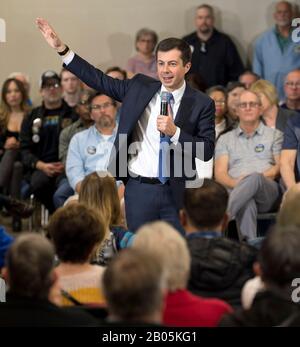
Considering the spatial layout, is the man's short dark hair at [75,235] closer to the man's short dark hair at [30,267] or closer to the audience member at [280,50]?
the man's short dark hair at [30,267]

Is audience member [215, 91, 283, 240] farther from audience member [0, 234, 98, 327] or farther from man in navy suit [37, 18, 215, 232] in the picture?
audience member [0, 234, 98, 327]

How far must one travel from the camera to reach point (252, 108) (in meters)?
5.26

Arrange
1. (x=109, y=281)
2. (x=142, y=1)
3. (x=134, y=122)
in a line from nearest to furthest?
1. (x=109, y=281)
2. (x=134, y=122)
3. (x=142, y=1)

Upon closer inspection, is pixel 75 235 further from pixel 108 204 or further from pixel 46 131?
pixel 46 131

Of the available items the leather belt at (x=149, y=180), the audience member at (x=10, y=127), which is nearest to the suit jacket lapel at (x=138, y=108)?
the leather belt at (x=149, y=180)

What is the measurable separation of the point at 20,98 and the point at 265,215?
6.76 feet

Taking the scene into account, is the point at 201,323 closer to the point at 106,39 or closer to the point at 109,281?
the point at 109,281

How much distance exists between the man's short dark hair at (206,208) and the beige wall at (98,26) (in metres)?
4.07

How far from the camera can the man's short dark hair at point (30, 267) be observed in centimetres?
251

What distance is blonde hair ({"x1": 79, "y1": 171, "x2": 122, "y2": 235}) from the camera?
3789 mm

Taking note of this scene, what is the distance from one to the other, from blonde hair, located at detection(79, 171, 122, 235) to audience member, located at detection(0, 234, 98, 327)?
3.97 ft

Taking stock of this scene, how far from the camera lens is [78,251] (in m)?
2.99

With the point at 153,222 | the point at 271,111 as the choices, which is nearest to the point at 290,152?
the point at 271,111
